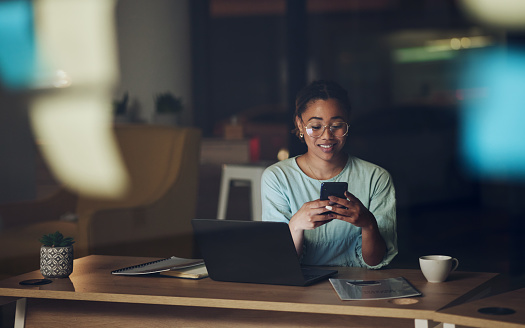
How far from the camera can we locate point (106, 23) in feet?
14.7

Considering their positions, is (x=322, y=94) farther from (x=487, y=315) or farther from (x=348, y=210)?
(x=487, y=315)

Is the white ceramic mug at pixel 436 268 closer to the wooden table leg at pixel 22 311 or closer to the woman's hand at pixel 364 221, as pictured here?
the woman's hand at pixel 364 221

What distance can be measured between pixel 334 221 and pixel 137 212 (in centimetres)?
151

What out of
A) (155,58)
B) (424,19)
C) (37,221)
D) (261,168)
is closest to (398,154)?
(424,19)

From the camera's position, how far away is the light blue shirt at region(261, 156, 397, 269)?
225cm

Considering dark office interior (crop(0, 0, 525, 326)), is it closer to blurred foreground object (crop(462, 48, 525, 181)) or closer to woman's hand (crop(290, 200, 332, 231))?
blurred foreground object (crop(462, 48, 525, 181))

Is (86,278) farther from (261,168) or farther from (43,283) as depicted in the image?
(261,168)

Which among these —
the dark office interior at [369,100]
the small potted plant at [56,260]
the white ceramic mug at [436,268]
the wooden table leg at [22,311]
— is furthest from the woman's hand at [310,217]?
the dark office interior at [369,100]

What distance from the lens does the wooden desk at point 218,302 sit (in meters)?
1.62

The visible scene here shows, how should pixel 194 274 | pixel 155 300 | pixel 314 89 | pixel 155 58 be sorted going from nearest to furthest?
pixel 155 300 → pixel 194 274 → pixel 314 89 → pixel 155 58

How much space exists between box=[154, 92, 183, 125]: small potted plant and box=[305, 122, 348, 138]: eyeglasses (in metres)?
2.11

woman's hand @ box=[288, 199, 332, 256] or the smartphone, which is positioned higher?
the smartphone

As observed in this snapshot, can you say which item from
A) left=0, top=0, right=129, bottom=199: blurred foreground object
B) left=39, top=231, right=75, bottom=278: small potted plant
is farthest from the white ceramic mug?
left=0, top=0, right=129, bottom=199: blurred foreground object

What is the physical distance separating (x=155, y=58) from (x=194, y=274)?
2659 mm
